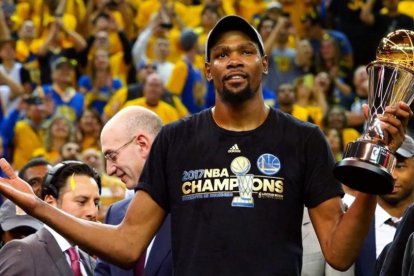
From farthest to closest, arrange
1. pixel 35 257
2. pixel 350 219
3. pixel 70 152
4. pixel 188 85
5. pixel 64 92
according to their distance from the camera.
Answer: pixel 188 85 → pixel 64 92 → pixel 70 152 → pixel 35 257 → pixel 350 219

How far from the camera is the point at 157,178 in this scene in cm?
412

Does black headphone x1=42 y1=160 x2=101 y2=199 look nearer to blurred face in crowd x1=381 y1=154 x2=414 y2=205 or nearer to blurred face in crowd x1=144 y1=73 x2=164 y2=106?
blurred face in crowd x1=381 y1=154 x2=414 y2=205

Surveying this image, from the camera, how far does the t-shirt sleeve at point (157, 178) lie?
4.12 m

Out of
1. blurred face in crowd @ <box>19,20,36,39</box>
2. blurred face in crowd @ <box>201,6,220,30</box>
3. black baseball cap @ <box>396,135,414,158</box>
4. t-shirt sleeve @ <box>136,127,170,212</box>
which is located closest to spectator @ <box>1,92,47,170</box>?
blurred face in crowd @ <box>19,20,36,39</box>

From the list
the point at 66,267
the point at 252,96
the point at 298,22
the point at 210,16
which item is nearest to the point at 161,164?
the point at 252,96

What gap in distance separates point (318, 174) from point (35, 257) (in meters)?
1.53

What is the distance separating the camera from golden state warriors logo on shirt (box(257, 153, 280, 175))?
398cm

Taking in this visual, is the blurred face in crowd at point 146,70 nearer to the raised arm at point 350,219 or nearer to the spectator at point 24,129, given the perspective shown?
the spectator at point 24,129

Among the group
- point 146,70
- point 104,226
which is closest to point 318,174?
point 104,226

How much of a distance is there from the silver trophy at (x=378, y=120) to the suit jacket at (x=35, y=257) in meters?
1.66

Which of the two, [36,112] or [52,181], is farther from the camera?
[36,112]

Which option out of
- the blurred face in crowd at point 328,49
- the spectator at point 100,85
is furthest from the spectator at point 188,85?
the blurred face in crowd at point 328,49

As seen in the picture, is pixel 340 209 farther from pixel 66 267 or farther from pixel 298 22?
pixel 298 22

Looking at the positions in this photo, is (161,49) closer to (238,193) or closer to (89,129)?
(89,129)
